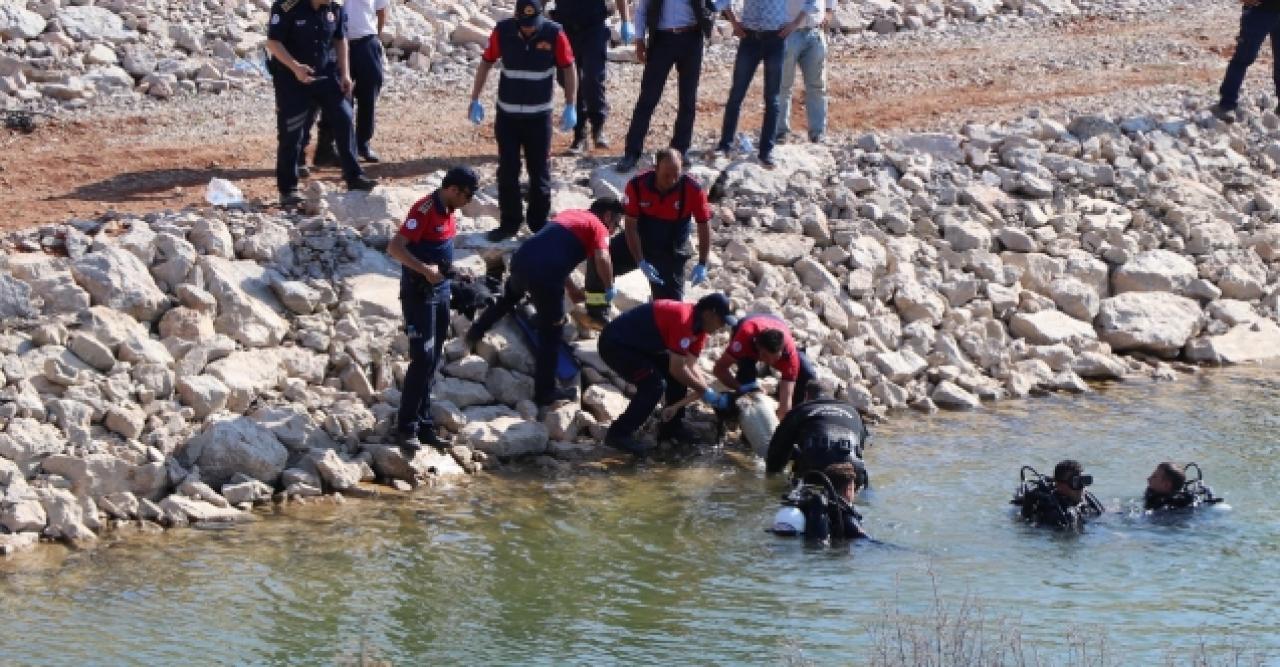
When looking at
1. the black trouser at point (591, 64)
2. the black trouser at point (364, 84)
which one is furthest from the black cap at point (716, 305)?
the black trouser at point (364, 84)

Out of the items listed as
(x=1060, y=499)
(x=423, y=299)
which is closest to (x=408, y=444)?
(x=423, y=299)

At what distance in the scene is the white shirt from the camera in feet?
49.0

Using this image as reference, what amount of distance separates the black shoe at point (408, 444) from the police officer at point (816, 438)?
224 centimetres

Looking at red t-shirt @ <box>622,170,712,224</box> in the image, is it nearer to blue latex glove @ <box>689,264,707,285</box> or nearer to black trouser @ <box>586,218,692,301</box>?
black trouser @ <box>586,218,692,301</box>

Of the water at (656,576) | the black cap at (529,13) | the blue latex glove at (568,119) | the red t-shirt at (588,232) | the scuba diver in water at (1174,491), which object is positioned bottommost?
the water at (656,576)

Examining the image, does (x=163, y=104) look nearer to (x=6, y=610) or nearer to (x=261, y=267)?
(x=261, y=267)

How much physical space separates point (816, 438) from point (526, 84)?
3.29 metres

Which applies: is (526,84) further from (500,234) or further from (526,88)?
(500,234)

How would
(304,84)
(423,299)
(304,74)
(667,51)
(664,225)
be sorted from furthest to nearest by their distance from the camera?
(667,51) → (304,84) → (304,74) → (664,225) → (423,299)

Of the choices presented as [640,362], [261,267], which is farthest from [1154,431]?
[261,267]

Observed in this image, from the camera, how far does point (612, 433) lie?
41.3 ft

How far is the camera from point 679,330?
40.4ft

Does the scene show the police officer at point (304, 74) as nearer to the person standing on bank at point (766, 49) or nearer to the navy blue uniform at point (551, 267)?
the navy blue uniform at point (551, 267)

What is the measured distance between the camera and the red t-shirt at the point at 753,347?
1226 cm
